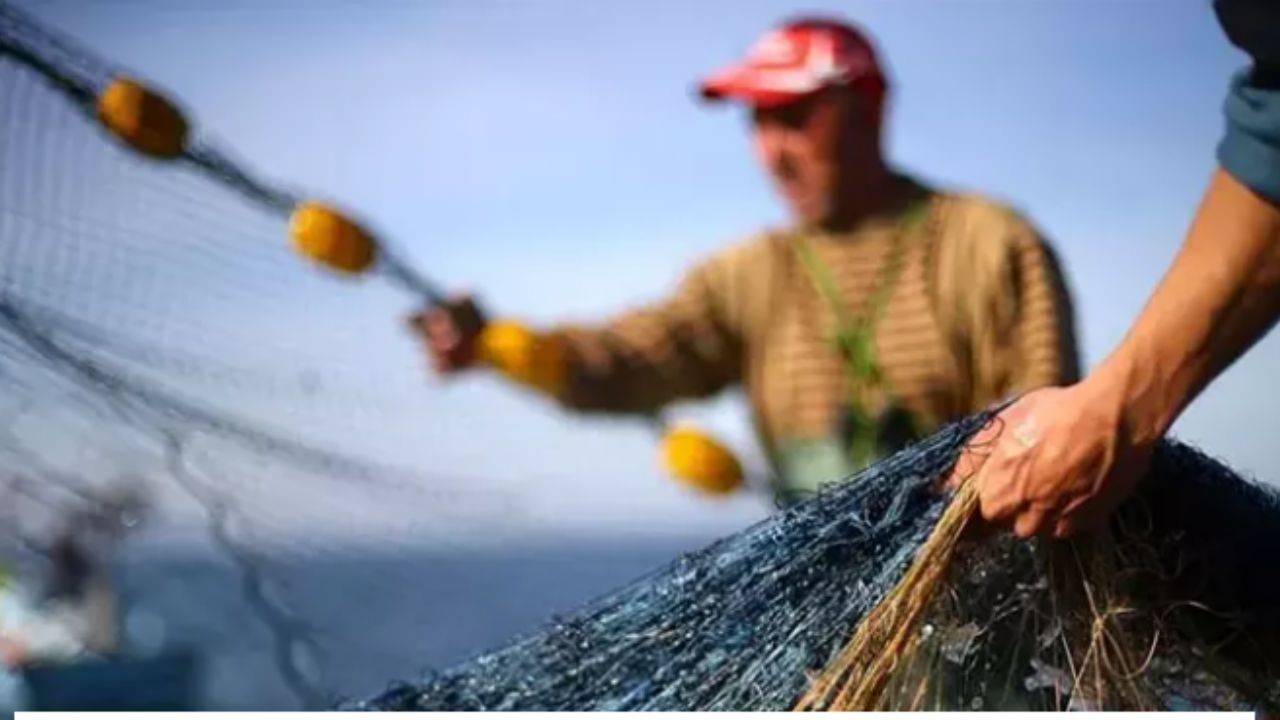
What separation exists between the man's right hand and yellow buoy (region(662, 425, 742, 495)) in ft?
0.79

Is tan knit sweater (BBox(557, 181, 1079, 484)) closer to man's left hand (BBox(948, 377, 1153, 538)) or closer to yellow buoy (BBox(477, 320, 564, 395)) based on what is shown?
yellow buoy (BBox(477, 320, 564, 395))

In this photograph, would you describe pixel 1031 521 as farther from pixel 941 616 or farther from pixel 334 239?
pixel 334 239

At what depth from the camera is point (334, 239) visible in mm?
1875

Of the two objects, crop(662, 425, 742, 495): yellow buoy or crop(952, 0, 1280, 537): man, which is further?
crop(662, 425, 742, 495): yellow buoy

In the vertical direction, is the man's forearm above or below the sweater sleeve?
above

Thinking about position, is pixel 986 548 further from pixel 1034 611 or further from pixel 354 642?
pixel 354 642

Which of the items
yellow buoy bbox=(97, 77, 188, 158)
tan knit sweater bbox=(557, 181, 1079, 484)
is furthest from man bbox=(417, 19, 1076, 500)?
yellow buoy bbox=(97, 77, 188, 158)

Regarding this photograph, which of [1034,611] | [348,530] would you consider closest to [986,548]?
[1034,611]

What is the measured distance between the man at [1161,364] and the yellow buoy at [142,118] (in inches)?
35.9

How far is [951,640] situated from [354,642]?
2.31 ft

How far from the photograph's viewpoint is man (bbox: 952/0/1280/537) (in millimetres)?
1562

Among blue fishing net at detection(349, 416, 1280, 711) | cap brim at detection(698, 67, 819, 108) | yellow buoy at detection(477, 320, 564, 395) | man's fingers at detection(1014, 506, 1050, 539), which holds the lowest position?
blue fishing net at detection(349, 416, 1280, 711)

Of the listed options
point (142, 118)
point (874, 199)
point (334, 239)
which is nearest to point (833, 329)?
point (874, 199)

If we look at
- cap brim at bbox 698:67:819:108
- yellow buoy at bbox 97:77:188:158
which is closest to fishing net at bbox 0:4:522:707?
yellow buoy at bbox 97:77:188:158
